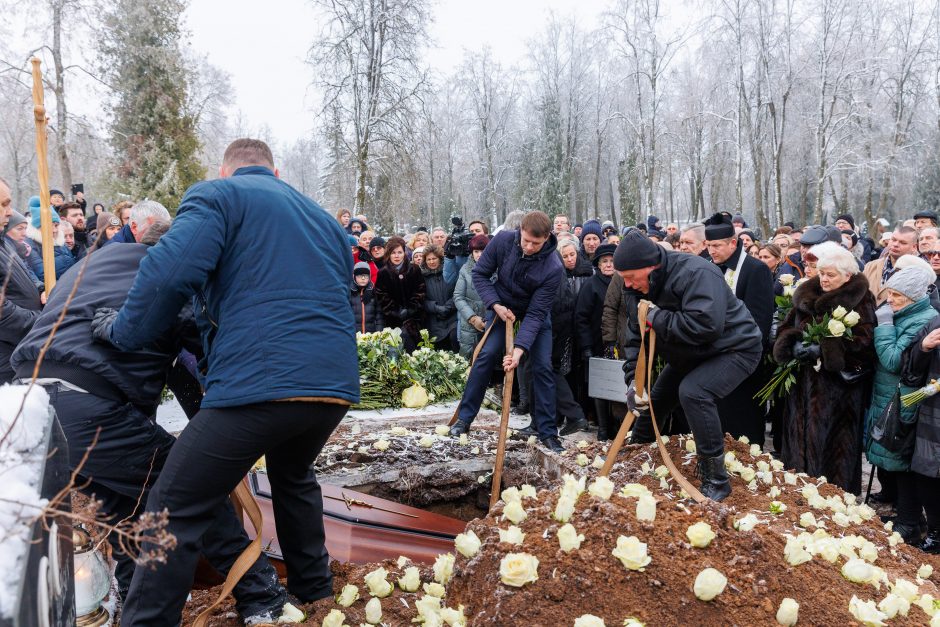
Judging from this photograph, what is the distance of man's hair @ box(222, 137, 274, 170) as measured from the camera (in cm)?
287

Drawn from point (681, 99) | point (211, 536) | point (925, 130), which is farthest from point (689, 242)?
point (925, 130)

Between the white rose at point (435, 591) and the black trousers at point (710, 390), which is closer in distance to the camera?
the white rose at point (435, 591)

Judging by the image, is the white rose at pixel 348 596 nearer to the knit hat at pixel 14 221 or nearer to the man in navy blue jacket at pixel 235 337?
the man in navy blue jacket at pixel 235 337

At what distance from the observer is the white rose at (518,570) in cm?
214

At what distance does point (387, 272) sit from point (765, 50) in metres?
23.6

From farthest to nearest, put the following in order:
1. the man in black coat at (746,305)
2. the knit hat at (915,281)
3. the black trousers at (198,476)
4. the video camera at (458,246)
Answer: the video camera at (458,246), the man in black coat at (746,305), the knit hat at (915,281), the black trousers at (198,476)

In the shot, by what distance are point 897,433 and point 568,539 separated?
3482mm

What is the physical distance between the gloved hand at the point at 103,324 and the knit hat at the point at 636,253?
2.75 m

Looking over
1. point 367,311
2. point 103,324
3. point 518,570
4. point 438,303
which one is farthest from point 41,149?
point 438,303

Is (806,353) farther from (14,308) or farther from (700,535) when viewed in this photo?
(14,308)

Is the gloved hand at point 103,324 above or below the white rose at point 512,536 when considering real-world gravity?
above

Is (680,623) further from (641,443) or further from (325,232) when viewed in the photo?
(641,443)

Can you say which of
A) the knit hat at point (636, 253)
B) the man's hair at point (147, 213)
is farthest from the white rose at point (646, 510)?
the man's hair at point (147, 213)

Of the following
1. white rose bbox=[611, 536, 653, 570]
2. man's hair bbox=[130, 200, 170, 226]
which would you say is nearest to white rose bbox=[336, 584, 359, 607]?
white rose bbox=[611, 536, 653, 570]
